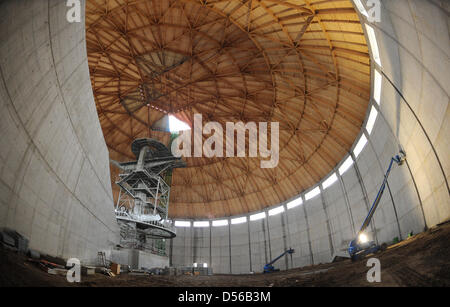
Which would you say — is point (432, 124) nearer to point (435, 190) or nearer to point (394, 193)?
point (435, 190)

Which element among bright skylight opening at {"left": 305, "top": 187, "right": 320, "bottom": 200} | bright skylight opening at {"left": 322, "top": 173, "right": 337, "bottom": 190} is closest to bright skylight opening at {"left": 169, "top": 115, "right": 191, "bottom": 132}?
bright skylight opening at {"left": 305, "top": 187, "right": 320, "bottom": 200}

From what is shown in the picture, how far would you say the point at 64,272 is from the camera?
7.77 m

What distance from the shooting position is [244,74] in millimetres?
26094

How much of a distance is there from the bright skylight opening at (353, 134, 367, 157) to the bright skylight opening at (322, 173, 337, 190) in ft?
14.9

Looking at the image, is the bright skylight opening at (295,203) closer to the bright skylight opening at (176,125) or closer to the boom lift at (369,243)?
the boom lift at (369,243)

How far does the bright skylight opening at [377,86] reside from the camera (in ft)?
50.9

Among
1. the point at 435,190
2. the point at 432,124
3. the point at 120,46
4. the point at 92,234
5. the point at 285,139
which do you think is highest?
the point at 120,46

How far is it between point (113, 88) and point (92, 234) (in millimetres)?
21301

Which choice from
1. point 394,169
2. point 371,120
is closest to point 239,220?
point 371,120

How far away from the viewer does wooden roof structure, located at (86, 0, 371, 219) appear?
1948 centimetres

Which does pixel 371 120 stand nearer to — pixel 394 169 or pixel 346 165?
pixel 394 169

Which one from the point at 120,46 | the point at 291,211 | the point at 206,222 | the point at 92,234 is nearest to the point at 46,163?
the point at 92,234

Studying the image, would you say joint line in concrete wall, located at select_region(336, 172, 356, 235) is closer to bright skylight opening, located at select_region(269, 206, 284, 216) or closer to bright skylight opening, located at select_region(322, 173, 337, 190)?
bright skylight opening, located at select_region(322, 173, 337, 190)
